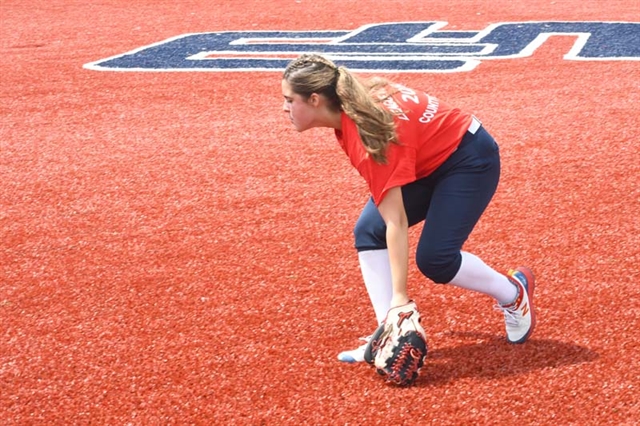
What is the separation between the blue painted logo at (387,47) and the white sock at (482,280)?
682cm

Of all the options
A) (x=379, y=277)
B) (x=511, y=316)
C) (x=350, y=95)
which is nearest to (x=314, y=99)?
(x=350, y=95)

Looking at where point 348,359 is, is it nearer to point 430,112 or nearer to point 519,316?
point 519,316

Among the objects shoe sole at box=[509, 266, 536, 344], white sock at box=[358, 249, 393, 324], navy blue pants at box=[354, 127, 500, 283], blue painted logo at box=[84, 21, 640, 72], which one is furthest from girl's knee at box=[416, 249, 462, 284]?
blue painted logo at box=[84, 21, 640, 72]

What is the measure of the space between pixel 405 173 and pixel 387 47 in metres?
9.00

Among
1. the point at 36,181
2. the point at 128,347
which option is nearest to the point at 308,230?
the point at 128,347

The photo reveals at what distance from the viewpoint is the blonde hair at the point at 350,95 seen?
389 centimetres

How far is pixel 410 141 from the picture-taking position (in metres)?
4.05

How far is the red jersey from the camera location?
3926mm

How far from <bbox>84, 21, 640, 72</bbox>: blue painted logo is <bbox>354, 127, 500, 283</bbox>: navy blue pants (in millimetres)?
6840

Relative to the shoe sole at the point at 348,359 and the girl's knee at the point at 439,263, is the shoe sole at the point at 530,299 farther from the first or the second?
the shoe sole at the point at 348,359

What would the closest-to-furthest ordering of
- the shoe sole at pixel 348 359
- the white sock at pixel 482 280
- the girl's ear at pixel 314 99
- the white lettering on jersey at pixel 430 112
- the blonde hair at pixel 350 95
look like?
the blonde hair at pixel 350 95 < the girl's ear at pixel 314 99 < the white lettering on jersey at pixel 430 112 < the white sock at pixel 482 280 < the shoe sole at pixel 348 359

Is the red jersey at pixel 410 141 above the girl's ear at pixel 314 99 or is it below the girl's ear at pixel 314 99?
below

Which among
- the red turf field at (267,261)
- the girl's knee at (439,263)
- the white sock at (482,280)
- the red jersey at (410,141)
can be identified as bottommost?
the red turf field at (267,261)

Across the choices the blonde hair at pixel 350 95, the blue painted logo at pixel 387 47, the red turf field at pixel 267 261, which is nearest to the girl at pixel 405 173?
the blonde hair at pixel 350 95
